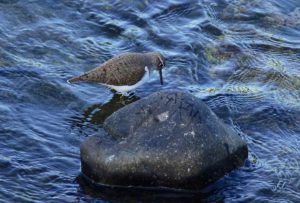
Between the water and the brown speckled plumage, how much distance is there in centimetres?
29

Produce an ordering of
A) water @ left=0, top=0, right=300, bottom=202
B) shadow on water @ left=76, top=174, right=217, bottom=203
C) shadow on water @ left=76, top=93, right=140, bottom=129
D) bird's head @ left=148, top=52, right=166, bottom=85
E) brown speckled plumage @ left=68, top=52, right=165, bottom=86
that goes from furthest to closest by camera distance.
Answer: bird's head @ left=148, top=52, right=166, bottom=85 < brown speckled plumage @ left=68, top=52, right=165, bottom=86 < shadow on water @ left=76, top=93, right=140, bottom=129 < water @ left=0, top=0, right=300, bottom=202 < shadow on water @ left=76, top=174, right=217, bottom=203

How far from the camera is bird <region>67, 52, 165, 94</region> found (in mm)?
9555

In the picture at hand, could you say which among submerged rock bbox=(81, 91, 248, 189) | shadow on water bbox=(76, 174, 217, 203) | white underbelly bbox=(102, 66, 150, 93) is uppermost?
white underbelly bbox=(102, 66, 150, 93)

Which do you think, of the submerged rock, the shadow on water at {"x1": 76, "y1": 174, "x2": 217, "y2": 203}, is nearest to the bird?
the submerged rock

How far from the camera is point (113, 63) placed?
32.1ft

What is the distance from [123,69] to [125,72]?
0.06 meters

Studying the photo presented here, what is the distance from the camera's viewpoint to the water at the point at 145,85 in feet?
24.4

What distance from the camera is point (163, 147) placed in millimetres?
7246

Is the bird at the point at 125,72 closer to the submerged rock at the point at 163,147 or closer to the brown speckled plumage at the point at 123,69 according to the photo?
the brown speckled plumage at the point at 123,69

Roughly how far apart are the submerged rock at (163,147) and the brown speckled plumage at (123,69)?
1.89 m

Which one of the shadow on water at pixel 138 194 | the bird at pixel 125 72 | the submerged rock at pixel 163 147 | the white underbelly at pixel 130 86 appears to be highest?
the bird at pixel 125 72

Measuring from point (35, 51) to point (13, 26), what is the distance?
87cm

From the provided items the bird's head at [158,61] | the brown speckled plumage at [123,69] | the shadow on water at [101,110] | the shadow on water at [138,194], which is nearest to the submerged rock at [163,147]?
the shadow on water at [138,194]

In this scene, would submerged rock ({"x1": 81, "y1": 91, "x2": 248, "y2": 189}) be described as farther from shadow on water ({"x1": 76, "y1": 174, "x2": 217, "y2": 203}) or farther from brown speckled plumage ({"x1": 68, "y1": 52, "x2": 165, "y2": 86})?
brown speckled plumage ({"x1": 68, "y1": 52, "x2": 165, "y2": 86})
